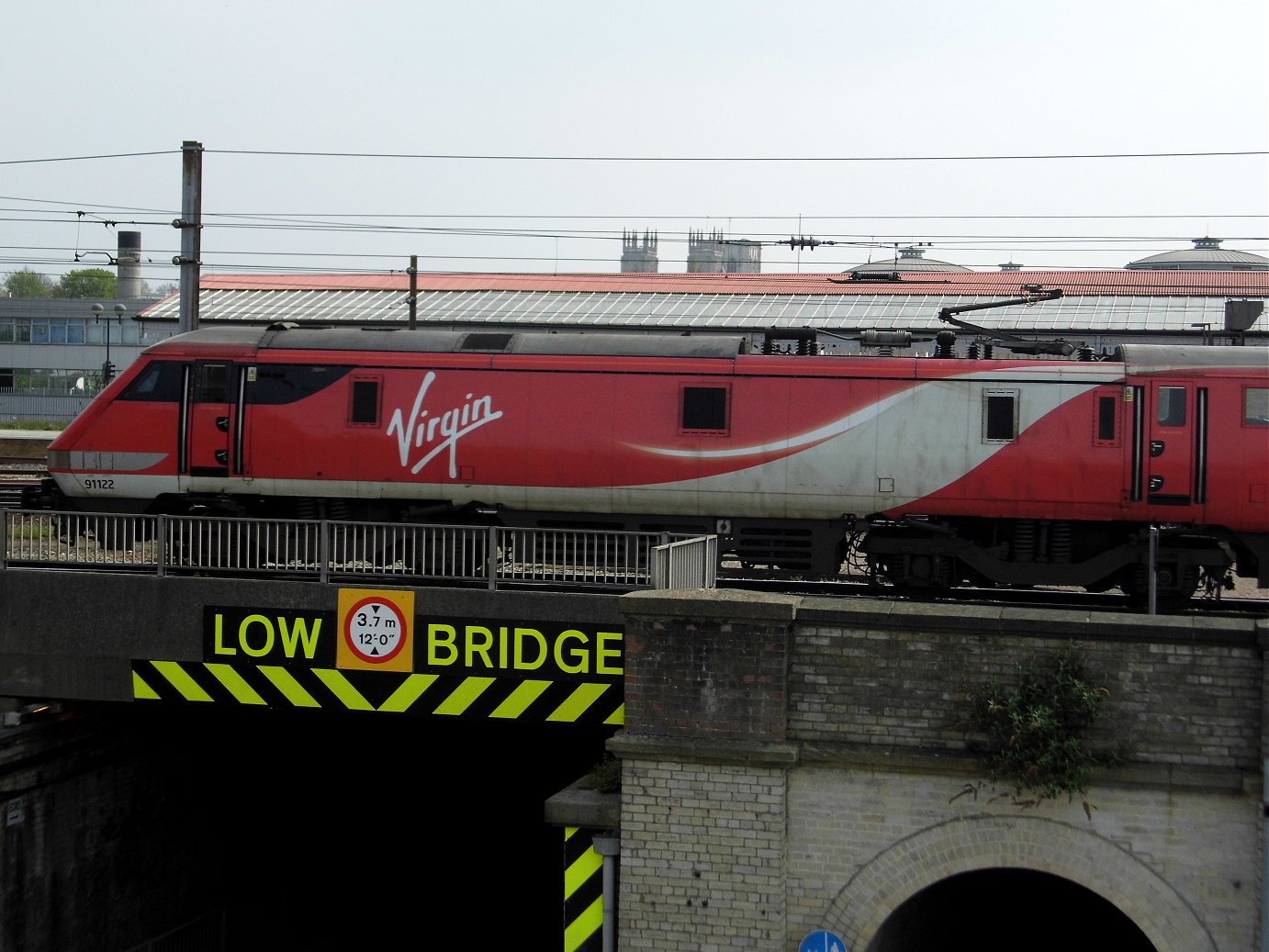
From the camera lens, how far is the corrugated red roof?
40.2 m

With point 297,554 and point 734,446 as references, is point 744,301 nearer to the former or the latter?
point 734,446

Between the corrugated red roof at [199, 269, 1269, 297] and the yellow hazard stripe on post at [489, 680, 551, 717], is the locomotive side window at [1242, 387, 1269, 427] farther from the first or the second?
the corrugated red roof at [199, 269, 1269, 297]

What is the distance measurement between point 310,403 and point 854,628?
9.11m

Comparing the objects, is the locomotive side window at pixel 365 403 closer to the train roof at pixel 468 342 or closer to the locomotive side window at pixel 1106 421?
the train roof at pixel 468 342

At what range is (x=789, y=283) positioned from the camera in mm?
44938

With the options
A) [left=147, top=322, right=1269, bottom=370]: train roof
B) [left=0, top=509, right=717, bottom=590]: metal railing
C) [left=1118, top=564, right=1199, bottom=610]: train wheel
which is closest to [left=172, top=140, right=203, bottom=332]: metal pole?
[left=147, top=322, right=1269, bottom=370]: train roof

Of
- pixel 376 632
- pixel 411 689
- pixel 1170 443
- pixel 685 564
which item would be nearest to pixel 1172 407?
pixel 1170 443

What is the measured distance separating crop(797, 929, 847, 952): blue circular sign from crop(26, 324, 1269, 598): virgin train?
21.3ft

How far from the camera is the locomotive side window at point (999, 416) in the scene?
15734mm

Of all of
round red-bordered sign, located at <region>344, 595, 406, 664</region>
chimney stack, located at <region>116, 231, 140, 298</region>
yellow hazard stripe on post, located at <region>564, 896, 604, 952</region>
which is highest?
chimney stack, located at <region>116, 231, 140, 298</region>

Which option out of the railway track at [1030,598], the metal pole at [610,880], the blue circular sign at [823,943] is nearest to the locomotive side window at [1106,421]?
the railway track at [1030,598]

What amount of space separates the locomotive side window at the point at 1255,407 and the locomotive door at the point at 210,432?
1253cm

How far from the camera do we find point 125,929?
563 inches

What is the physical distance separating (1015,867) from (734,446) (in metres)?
7.17
